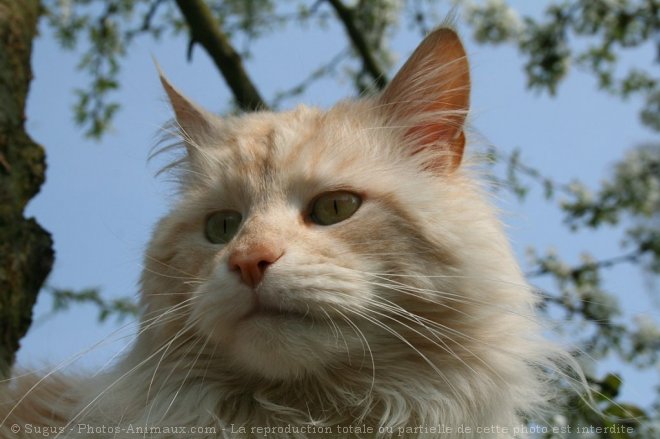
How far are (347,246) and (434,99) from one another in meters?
0.67

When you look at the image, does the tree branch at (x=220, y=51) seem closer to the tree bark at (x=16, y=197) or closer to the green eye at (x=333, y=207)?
the tree bark at (x=16, y=197)

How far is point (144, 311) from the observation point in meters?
→ 2.08

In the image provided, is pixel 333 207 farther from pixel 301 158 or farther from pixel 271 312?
pixel 271 312

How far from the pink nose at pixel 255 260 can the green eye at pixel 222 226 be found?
337mm

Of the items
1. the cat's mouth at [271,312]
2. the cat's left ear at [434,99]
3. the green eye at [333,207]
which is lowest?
the cat's mouth at [271,312]

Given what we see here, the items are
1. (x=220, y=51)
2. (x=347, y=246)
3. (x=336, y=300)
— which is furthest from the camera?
(x=220, y=51)

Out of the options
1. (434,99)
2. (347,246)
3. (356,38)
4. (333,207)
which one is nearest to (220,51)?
(356,38)

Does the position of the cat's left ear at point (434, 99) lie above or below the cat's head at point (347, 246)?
above

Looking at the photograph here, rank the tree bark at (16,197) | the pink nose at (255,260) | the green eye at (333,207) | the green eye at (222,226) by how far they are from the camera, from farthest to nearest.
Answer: the tree bark at (16,197), the green eye at (222,226), the green eye at (333,207), the pink nose at (255,260)

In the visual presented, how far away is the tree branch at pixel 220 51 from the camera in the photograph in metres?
3.61

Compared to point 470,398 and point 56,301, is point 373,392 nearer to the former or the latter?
point 470,398

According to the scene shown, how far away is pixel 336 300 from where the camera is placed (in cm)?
160

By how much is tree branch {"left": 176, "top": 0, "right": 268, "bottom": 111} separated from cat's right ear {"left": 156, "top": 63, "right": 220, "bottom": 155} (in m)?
1.19

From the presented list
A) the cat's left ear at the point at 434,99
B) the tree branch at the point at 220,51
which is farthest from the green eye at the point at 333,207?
the tree branch at the point at 220,51
